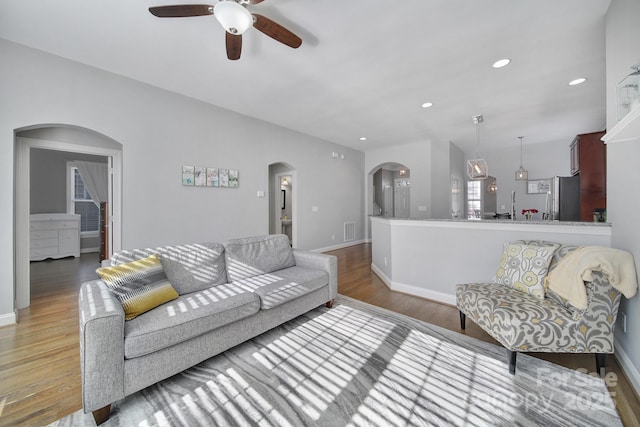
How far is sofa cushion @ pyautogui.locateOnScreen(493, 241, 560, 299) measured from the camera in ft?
6.32

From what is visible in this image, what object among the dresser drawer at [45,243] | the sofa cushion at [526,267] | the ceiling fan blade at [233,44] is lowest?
the dresser drawer at [45,243]

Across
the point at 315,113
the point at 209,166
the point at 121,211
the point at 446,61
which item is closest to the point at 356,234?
the point at 315,113

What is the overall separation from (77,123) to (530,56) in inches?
200

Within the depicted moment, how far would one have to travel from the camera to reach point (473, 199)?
791 centimetres

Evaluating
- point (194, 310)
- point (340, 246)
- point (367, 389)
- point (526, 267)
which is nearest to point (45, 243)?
point (194, 310)

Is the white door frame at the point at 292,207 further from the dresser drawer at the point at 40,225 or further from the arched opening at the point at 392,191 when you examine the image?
the dresser drawer at the point at 40,225

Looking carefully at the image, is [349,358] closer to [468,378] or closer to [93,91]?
[468,378]

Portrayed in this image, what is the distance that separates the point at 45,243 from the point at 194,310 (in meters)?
5.93

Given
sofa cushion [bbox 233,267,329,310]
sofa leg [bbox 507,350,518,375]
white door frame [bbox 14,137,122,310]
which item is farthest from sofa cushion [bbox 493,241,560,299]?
white door frame [bbox 14,137,122,310]

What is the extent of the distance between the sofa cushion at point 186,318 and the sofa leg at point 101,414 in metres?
0.27

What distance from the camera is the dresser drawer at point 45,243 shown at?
197 inches

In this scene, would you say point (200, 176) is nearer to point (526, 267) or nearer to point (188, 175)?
point (188, 175)

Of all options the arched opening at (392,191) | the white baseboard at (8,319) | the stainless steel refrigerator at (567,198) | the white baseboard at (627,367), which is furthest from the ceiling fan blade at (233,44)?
the arched opening at (392,191)

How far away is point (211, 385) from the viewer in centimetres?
160
